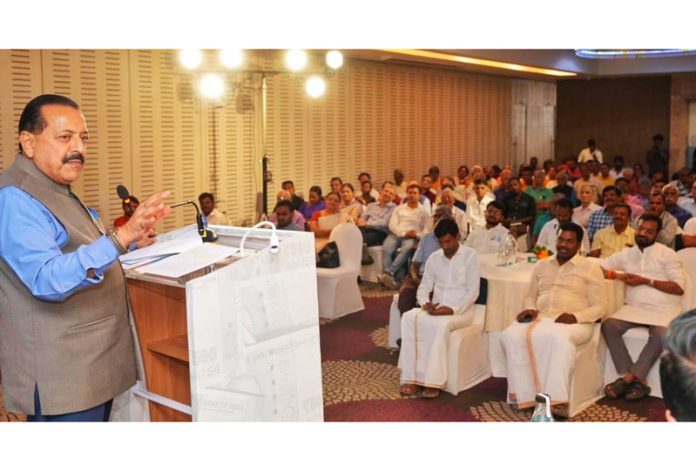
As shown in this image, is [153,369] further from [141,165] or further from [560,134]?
[560,134]

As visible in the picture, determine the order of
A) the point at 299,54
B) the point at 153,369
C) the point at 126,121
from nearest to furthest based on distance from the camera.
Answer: the point at 153,369 → the point at 126,121 → the point at 299,54

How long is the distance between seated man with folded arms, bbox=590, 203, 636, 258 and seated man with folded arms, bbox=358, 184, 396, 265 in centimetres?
320

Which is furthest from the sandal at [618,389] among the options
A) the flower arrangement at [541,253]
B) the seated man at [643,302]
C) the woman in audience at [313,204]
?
the woman in audience at [313,204]

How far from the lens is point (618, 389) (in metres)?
5.26

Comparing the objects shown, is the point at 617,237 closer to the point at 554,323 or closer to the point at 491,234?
the point at 491,234

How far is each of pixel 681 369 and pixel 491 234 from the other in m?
5.32

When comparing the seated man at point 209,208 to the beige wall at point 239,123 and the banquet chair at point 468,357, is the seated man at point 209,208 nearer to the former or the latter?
the beige wall at point 239,123

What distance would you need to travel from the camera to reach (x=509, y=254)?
249 inches

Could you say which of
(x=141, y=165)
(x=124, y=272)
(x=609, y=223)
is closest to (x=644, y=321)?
(x=609, y=223)

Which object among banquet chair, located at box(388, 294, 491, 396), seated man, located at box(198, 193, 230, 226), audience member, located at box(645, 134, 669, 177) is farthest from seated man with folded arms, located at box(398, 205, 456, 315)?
audience member, located at box(645, 134, 669, 177)

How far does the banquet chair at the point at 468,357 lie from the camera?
5.38 m

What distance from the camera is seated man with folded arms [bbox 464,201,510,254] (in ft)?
22.4

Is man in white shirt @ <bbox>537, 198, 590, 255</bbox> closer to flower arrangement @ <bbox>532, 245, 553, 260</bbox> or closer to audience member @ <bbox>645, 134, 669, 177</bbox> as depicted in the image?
flower arrangement @ <bbox>532, 245, 553, 260</bbox>
